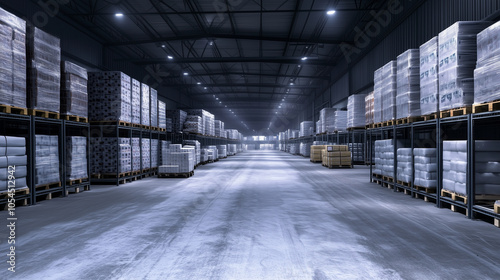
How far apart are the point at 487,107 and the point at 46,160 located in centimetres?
859

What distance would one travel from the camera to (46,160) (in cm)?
646

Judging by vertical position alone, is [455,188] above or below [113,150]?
below

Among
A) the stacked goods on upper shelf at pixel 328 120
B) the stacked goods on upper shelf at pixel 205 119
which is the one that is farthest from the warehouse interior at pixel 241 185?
the stacked goods on upper shelf at pixel 328 120

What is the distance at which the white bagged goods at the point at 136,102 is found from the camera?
9906 millimetres

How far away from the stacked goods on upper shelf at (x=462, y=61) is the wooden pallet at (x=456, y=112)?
9 centimetres

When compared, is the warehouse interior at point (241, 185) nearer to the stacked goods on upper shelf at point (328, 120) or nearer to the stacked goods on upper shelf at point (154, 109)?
the stacked goods on upper shelf at point (154, 109)

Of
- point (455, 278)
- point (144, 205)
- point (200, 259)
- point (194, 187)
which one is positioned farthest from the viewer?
point (194, 187)

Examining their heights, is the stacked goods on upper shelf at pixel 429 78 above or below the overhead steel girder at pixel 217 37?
below

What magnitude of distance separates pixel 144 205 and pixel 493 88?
6340 millimetres

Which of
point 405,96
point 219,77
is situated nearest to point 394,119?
point 405,96

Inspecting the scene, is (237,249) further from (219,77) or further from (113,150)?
(219,77)

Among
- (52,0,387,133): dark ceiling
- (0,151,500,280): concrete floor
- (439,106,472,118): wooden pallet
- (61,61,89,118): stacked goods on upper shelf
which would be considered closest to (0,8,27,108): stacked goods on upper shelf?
(61,61,89,118): stacked goods on upper shelf

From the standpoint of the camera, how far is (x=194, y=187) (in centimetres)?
830

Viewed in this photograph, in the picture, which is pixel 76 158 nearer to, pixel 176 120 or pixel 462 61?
pixel 462 61
